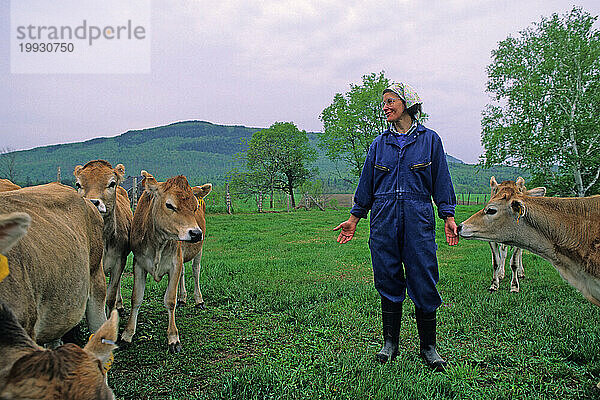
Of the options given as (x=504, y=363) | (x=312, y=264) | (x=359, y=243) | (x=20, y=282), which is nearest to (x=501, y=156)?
(x=359, y=243)

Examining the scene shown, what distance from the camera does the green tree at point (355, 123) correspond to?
126 ft

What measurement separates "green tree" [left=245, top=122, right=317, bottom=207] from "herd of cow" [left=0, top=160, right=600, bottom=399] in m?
37.6

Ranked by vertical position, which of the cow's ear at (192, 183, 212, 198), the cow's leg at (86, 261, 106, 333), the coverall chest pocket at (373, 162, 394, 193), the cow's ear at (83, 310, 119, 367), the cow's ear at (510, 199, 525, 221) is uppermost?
the coverall chest pocket at (373, 162, 394, 193)

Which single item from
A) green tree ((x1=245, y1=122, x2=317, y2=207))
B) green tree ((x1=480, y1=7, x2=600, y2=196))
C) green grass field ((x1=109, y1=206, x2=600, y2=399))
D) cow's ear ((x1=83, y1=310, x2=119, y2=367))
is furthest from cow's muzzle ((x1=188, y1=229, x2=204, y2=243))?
green tree ((x1=245, y1=122, x2=317, y2=207))

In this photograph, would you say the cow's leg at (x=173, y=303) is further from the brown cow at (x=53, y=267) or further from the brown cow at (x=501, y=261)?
the brown cow at (x=501, y=261)

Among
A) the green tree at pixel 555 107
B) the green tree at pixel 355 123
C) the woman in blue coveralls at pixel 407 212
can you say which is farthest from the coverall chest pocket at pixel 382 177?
the green tree at pixel 355 123

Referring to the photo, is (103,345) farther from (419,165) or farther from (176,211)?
(419,165)

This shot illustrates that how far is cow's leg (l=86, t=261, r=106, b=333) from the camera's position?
3.79 metres

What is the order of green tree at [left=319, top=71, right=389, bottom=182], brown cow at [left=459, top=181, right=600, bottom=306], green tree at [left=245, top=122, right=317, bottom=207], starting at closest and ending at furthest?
brown cow at [left=459, top=181, right=600, bottom=306], green tree at [left=319, top=71, right=389, bottom=182], green tree at [left=245, top=122, right=317, bottom=207]

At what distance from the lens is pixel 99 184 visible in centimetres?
525

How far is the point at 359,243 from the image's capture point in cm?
1419

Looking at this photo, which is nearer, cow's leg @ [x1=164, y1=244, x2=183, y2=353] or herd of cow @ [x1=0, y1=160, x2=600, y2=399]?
herd of cow @ [x1=0, y1=160, x2=600, y2=399]

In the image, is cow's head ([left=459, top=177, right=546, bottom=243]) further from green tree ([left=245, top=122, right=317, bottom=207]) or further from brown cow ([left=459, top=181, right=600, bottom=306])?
green tree ([left=245, top=122, right=317, bottom=207])

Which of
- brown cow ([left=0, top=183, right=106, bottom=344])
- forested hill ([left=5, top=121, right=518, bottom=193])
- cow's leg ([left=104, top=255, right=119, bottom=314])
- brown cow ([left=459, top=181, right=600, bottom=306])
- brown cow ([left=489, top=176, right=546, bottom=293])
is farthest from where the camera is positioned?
forested hill ([left=5, top=121, right=518, bottom=193])
